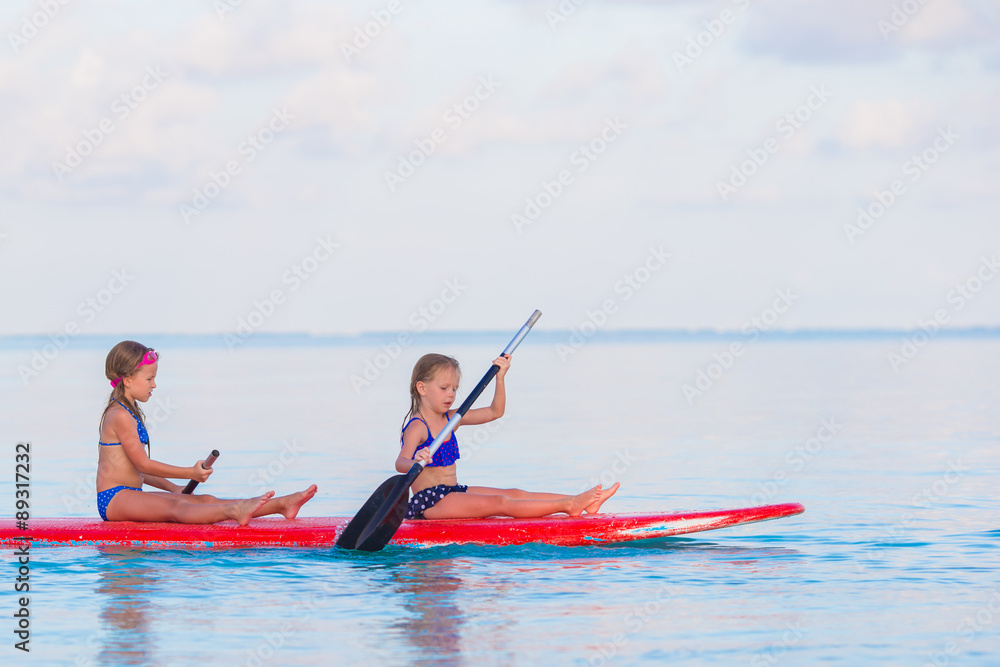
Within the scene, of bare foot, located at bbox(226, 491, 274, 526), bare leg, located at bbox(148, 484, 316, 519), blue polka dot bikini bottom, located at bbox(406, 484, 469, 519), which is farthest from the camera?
blue polka dot bikini bottom, located at bbox(406, 484, 469, 519)

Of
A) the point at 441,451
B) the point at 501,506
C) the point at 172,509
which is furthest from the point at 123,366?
the point at 501,506

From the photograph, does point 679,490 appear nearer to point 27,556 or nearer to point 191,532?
point 191,532

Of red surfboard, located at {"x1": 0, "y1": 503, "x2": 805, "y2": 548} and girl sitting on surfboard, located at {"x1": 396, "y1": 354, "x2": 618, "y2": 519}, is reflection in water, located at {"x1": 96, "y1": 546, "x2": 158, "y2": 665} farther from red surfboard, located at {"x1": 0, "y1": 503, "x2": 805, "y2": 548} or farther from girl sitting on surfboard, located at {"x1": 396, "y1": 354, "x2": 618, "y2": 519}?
girl sitting on surfboard, located at {"x1": 396, "y1": 354, "x2": 618, "y2": 519}

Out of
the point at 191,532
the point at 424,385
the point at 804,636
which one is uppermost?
the point at 424,385

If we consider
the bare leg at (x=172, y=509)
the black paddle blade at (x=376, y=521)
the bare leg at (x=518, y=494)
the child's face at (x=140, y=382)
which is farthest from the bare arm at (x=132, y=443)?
the bare leg at (x=518, y=494)

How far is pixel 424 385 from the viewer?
772 cm

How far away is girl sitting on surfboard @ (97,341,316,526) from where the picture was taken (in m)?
7.43

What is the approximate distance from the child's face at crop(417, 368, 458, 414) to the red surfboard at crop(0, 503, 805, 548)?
74 cm

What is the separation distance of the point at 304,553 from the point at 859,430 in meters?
10.5

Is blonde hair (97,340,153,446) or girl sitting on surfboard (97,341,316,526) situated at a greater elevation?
blonde hair (97,340,153,446)

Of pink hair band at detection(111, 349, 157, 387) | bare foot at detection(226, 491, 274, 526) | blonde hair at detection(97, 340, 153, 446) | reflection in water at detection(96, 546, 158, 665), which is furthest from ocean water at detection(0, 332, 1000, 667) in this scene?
pink hair band at detection(111, 349, 157, 387)

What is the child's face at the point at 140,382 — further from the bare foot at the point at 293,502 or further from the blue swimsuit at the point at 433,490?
the blue swimsuit at the point at 433,490

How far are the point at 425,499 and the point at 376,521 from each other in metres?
0.54

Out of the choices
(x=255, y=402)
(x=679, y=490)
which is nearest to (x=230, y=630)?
(x=679, y=490)
